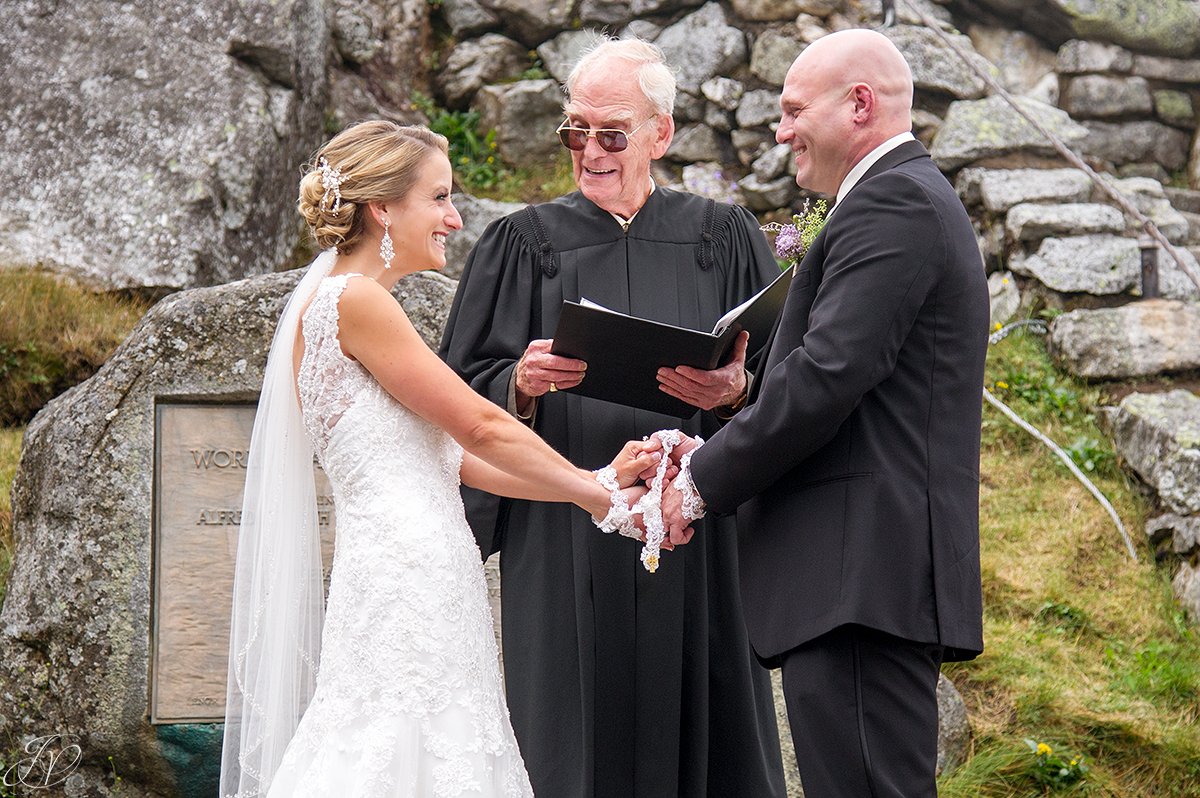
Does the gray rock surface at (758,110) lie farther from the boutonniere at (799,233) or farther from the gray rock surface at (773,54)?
the boutonniere at (799,233)

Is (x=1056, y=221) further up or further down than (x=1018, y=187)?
further down

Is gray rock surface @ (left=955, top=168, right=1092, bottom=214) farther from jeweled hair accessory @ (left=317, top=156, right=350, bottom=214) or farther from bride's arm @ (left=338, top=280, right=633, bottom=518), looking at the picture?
jeweled hair accessory @ (left=317, top=156, right=350, bottom=214)

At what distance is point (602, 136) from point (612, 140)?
3cm

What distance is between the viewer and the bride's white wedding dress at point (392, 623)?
289 centimetres

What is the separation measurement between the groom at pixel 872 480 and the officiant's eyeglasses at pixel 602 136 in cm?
108

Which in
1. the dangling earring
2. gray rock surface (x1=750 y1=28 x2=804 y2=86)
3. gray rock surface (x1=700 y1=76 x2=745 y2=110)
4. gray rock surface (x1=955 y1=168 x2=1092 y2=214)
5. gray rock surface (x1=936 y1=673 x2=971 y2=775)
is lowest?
gray rock surface (x1=936 y1=673 x2=971 y2=775)

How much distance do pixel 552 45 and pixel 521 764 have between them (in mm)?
6596

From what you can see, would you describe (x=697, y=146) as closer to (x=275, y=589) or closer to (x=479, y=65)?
(x=479, y=65)

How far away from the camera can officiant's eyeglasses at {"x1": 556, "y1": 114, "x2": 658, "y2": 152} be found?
387cm

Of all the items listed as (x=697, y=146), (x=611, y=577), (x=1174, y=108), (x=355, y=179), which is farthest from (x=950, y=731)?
(x=1174, y=108)

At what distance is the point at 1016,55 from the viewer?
9117 mm

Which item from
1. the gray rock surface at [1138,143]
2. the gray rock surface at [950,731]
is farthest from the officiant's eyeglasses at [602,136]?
the gray rock surface at [1138,143]

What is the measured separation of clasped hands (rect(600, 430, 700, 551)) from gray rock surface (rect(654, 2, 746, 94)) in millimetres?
5423

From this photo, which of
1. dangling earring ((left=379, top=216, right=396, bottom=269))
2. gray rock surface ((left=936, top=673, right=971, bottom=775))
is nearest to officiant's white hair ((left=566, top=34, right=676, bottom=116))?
dangling earring ((left=379, top=216, right=396, bottom=269))
